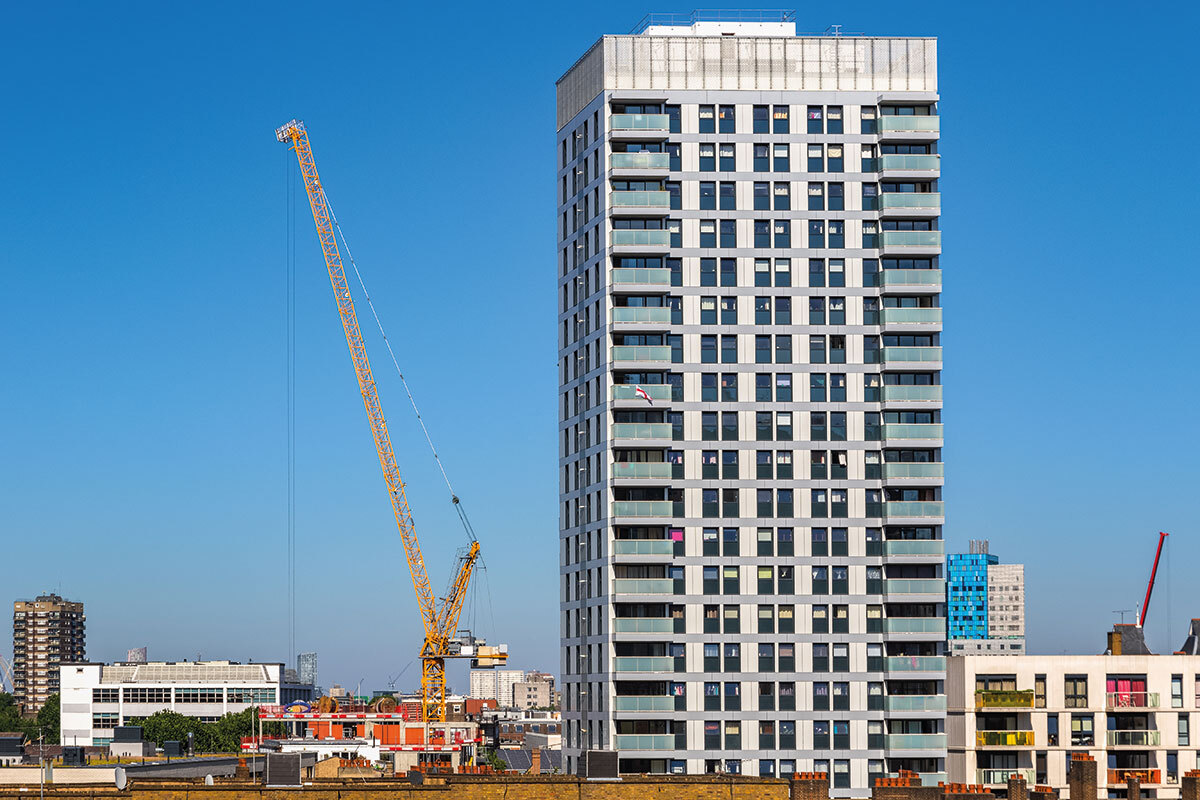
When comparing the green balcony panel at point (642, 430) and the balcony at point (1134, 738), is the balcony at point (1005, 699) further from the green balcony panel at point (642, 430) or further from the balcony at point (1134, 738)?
the green balcony panel at point (642, 430)

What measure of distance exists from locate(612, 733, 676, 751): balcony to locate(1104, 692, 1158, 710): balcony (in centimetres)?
4739

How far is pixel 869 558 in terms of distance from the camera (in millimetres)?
146375

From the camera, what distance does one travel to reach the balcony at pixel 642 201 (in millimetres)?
147000

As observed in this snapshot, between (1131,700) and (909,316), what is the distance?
45980mm

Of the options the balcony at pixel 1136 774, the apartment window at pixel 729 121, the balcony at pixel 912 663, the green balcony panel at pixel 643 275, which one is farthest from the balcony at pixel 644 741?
the apartment window at pixel 729 121

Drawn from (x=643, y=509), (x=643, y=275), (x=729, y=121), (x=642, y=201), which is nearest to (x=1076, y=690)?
(x=643, y=509)

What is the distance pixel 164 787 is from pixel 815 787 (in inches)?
1945

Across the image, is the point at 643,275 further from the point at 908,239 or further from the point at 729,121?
the point at 908,239

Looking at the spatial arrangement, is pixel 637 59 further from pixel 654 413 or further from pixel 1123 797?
pixel 1123 797

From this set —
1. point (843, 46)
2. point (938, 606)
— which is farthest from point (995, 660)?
point (843, 46)

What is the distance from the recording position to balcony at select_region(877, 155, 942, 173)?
148125 mm

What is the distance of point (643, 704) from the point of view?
14275 cm

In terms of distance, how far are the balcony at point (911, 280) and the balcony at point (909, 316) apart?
1777 millimetres

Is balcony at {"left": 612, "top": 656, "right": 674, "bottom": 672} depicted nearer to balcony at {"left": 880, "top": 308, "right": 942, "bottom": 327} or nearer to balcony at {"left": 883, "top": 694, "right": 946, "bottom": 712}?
balcony at {"left": 883, "top": 694, "right": 946, "bottom": 712}
